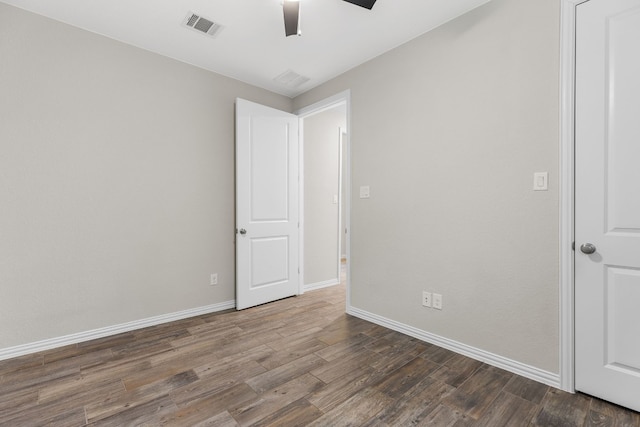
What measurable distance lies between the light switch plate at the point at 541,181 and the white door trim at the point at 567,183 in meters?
0.08

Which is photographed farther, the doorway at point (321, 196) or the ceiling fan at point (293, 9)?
the doorway at point (321, 196)

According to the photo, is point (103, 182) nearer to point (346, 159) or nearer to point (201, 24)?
point (201, 24)

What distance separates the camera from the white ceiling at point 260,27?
2.19 meters

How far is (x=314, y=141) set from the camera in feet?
13.7

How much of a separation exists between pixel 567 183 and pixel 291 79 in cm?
277

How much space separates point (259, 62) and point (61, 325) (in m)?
2.92

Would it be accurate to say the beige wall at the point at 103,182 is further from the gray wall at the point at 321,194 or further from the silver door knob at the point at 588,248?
the silver door knob at the point at 588,248

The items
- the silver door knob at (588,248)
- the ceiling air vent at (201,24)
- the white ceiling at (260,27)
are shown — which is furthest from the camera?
the ceiling air vent at (201,24)

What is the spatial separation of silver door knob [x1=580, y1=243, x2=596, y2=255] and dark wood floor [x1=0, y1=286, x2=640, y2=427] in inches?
33.4

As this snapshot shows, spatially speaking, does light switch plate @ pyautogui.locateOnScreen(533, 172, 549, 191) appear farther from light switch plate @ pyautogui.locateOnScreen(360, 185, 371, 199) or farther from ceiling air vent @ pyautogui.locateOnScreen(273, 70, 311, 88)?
ceiling air vent @ pyautogui.locateOnScreen(273, 70, 311, 88)

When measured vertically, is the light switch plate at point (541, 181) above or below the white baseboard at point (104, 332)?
above

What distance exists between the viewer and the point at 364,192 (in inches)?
120

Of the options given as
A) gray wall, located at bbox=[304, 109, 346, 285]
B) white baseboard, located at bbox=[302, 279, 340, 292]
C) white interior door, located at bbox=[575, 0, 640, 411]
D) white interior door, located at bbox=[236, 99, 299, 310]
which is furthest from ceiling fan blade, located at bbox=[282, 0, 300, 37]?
white baseboard, located at bbox=[302, 279, 340, 292]

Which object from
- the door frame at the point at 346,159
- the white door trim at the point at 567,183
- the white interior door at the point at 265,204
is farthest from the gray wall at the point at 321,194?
the white door trim at the point at 567,183
